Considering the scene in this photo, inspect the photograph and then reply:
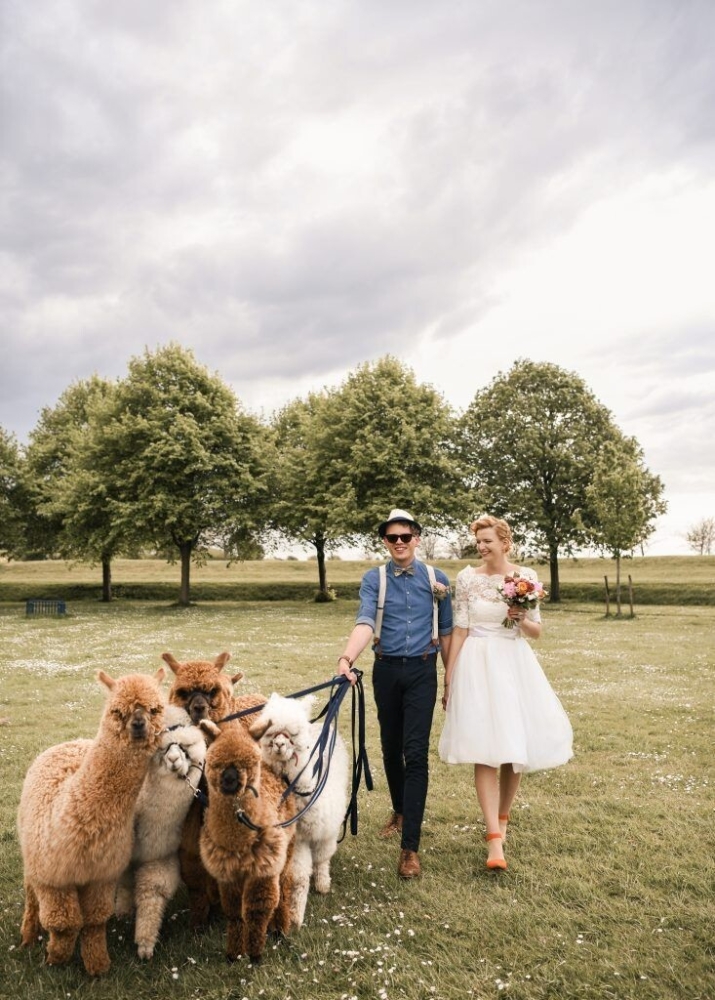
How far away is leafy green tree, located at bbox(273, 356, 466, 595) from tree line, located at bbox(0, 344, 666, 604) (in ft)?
0.29

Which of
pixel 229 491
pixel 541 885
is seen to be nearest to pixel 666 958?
pixel 541 885

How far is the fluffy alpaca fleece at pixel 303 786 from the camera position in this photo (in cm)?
500

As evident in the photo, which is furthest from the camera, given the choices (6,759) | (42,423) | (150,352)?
(42,423)

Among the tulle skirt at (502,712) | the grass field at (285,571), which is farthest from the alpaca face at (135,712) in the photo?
the grass field at (285,571)

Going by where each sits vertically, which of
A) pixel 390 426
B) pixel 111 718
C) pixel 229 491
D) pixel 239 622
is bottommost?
pixel 239 622

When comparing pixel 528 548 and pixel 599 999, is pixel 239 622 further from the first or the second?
pixel 599 999

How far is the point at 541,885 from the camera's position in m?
5.55

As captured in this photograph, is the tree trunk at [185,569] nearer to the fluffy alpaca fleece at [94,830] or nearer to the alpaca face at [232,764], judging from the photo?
the fluffy alpaca fleece at [94,830]

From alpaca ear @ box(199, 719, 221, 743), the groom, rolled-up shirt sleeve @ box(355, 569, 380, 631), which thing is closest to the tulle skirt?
the groom

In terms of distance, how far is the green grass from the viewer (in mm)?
4215

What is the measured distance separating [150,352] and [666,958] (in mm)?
39692

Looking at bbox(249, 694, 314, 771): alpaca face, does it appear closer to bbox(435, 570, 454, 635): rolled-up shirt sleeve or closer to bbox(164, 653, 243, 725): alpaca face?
bbox(164, 653, 243, 725): alpaca face

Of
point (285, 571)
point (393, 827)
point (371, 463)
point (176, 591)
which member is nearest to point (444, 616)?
point (393, 827)

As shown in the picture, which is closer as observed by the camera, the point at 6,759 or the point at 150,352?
the point at 6,759
